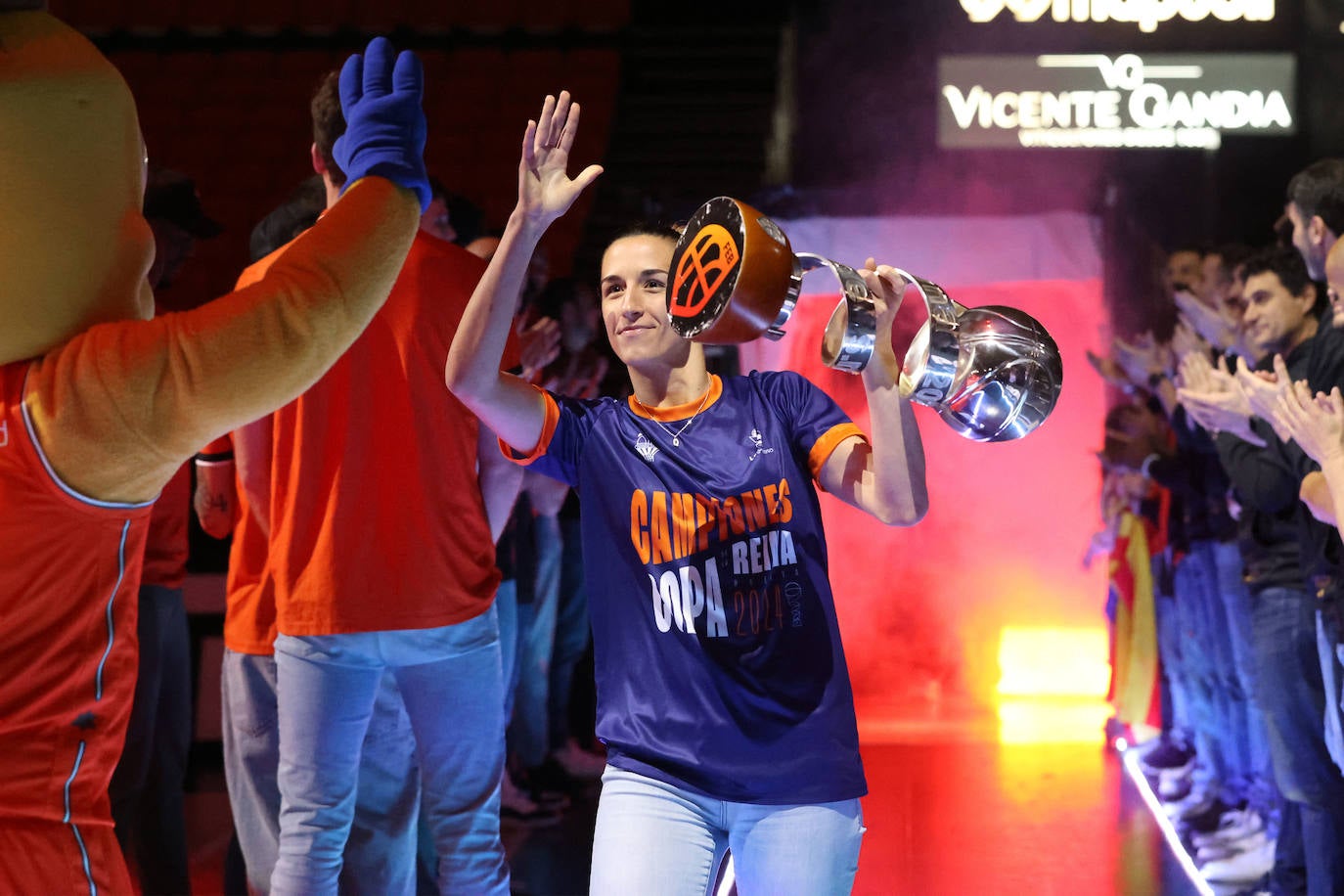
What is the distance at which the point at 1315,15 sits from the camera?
651 cm

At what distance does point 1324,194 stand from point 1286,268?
0.26 metres

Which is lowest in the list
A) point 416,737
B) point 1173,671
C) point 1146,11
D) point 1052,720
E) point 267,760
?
point 1052,720

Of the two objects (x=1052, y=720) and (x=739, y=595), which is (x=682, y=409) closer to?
(x=739, y=595)

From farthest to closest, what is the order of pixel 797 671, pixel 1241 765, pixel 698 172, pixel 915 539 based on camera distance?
1. pixel 698 172
2. pixel 915 539
3. pixel 1241 765
4. pixel 797 671

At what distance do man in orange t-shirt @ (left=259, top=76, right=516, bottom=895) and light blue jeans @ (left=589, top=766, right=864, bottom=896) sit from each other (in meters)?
0.70

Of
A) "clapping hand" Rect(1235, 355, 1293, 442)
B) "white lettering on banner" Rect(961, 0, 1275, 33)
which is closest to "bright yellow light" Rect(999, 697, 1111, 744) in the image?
"clapping hand" Rect(1235, 355, 1293, 442)

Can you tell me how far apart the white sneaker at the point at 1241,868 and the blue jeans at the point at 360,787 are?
2.37 metres

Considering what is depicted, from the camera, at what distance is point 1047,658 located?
22.7 feet

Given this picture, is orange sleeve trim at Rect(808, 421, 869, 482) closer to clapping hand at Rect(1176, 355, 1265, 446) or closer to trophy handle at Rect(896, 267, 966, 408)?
trophy handle at Rect(896, 267, 966, 408)

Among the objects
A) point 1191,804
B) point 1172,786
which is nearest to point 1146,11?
point 1172,786

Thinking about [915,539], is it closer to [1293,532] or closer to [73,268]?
[1293,532]

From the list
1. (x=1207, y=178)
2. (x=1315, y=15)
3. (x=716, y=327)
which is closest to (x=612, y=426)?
(x=716, y=327)

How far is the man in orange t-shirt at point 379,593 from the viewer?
2.45 meters

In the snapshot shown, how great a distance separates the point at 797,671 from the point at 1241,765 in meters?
3.32
